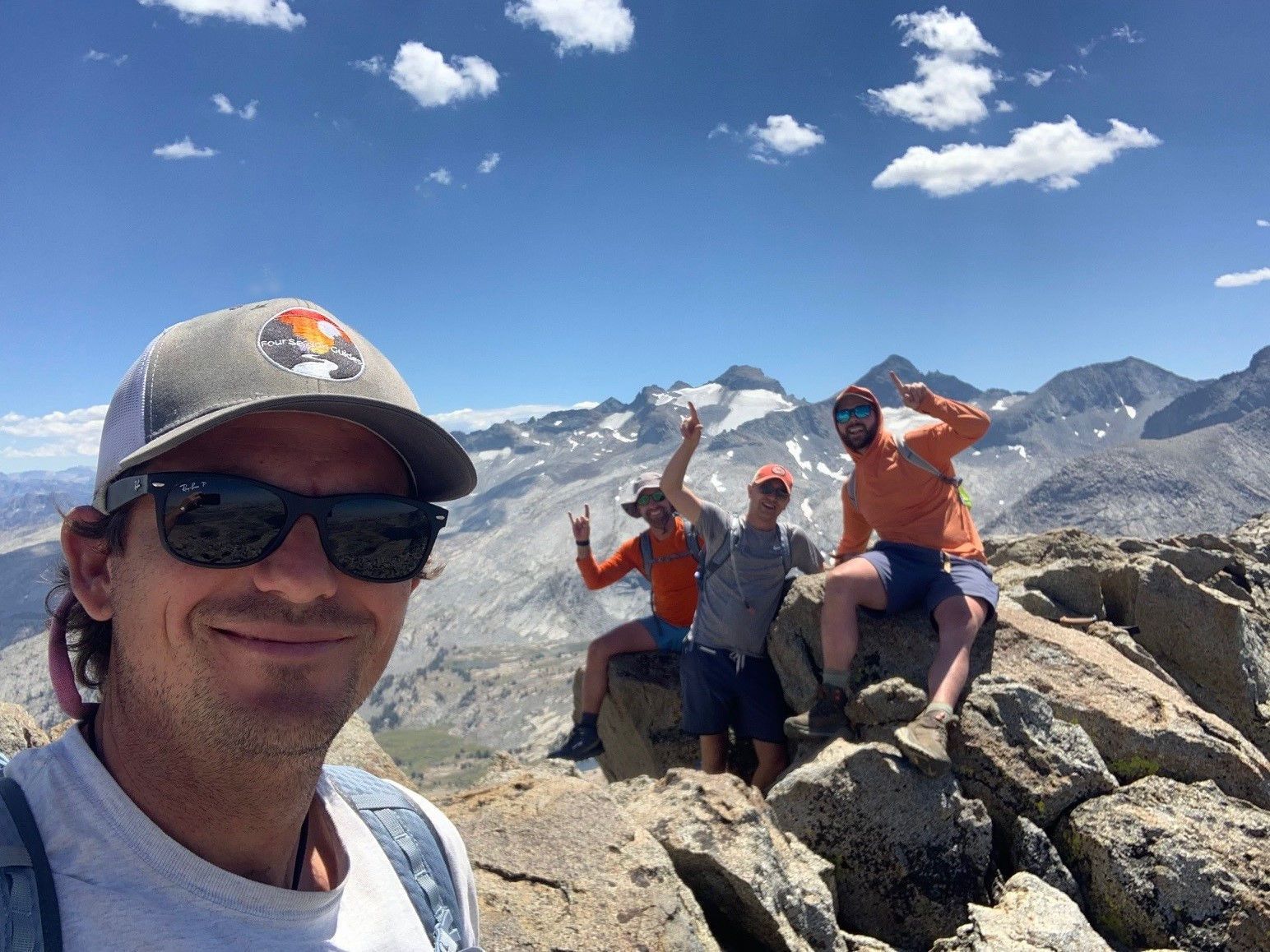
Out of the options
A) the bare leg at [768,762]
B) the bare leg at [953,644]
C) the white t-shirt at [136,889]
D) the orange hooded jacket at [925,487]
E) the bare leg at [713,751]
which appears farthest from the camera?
the bare leg at [713,751]

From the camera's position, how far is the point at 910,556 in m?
10.7

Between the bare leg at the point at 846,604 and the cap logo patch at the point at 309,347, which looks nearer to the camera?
the cap logo patch at the point at 309,347

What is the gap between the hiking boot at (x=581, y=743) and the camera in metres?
13.5

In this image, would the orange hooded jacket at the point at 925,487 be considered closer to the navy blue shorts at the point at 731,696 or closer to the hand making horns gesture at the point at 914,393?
the hand making horns gesture at the point at 914,393

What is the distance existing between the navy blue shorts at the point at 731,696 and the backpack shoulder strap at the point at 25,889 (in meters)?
9.66

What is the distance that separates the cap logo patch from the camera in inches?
112

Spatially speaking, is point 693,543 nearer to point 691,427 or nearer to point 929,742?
point 691,427

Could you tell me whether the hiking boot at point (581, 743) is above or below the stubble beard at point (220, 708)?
below

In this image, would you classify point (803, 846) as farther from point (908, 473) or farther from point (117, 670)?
point (117, 670)

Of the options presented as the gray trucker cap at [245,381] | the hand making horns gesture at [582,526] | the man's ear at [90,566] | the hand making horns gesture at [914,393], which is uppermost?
the hand making horns gesture at [914,393]

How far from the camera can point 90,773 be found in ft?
7.86

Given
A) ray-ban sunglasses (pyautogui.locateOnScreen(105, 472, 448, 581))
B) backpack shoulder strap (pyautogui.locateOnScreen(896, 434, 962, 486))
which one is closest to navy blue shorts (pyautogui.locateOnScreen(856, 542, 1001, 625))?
backpack shoulder strap (pyautogui.locateOnScreen(896, 434, 962, 486))

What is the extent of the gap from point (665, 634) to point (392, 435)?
36.2 feet

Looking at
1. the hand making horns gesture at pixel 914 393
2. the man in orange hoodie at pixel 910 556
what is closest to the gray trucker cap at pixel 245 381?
the man in orange hoodie at pixel 910 556
